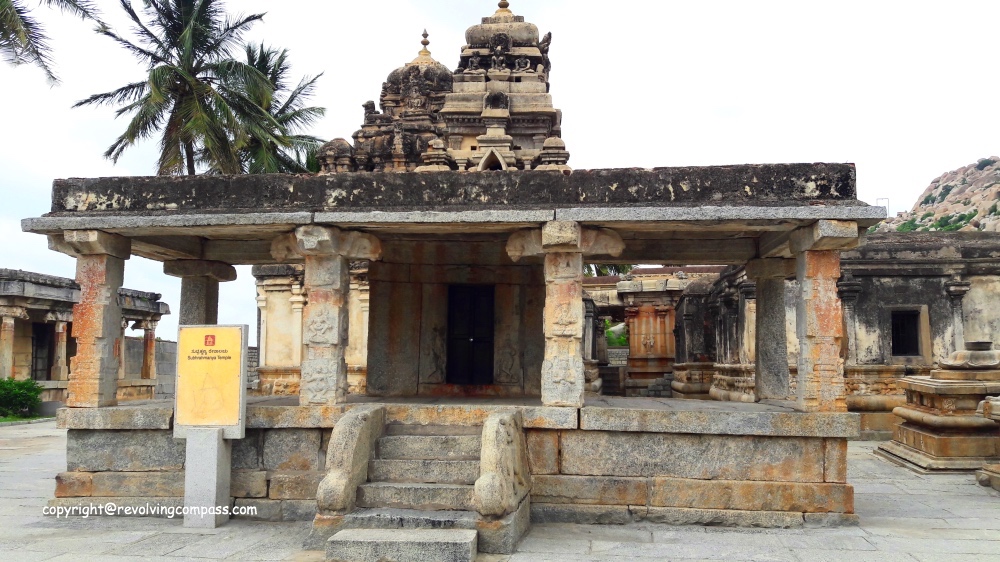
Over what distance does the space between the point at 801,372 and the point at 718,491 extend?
4.66 ft

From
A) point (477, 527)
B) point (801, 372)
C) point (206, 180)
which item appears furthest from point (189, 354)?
point (801, 372)

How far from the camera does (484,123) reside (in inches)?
635

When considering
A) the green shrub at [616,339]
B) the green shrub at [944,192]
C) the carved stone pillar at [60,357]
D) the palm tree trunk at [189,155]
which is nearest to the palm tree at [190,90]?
the palm tree trunk at [189,155]

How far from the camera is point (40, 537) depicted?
275 inches

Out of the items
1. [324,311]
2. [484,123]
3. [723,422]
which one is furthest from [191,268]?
[484,123]

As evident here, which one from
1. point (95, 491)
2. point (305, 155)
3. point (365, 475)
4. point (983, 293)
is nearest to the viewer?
point (365, 475)

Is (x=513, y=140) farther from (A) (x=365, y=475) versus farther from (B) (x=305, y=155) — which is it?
(B) (x=305, y=155)

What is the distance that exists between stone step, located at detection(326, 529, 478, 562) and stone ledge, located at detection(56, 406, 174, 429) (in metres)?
2.97

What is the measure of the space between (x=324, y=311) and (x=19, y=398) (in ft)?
62.2

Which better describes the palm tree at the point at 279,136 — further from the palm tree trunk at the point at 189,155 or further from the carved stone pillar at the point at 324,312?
the carved stone pillar at the point at 324,312

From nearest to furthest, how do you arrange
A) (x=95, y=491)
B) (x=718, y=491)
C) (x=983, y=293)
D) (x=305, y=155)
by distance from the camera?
1. (x=718, y=491)
2. (x=95, y=491)
3. (x=983, y=293)
4. (x=305, y=155)

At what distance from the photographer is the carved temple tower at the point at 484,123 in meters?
15.5

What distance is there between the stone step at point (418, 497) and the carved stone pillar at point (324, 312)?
1370mm

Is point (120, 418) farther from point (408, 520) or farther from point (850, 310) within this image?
point (850, 310)
